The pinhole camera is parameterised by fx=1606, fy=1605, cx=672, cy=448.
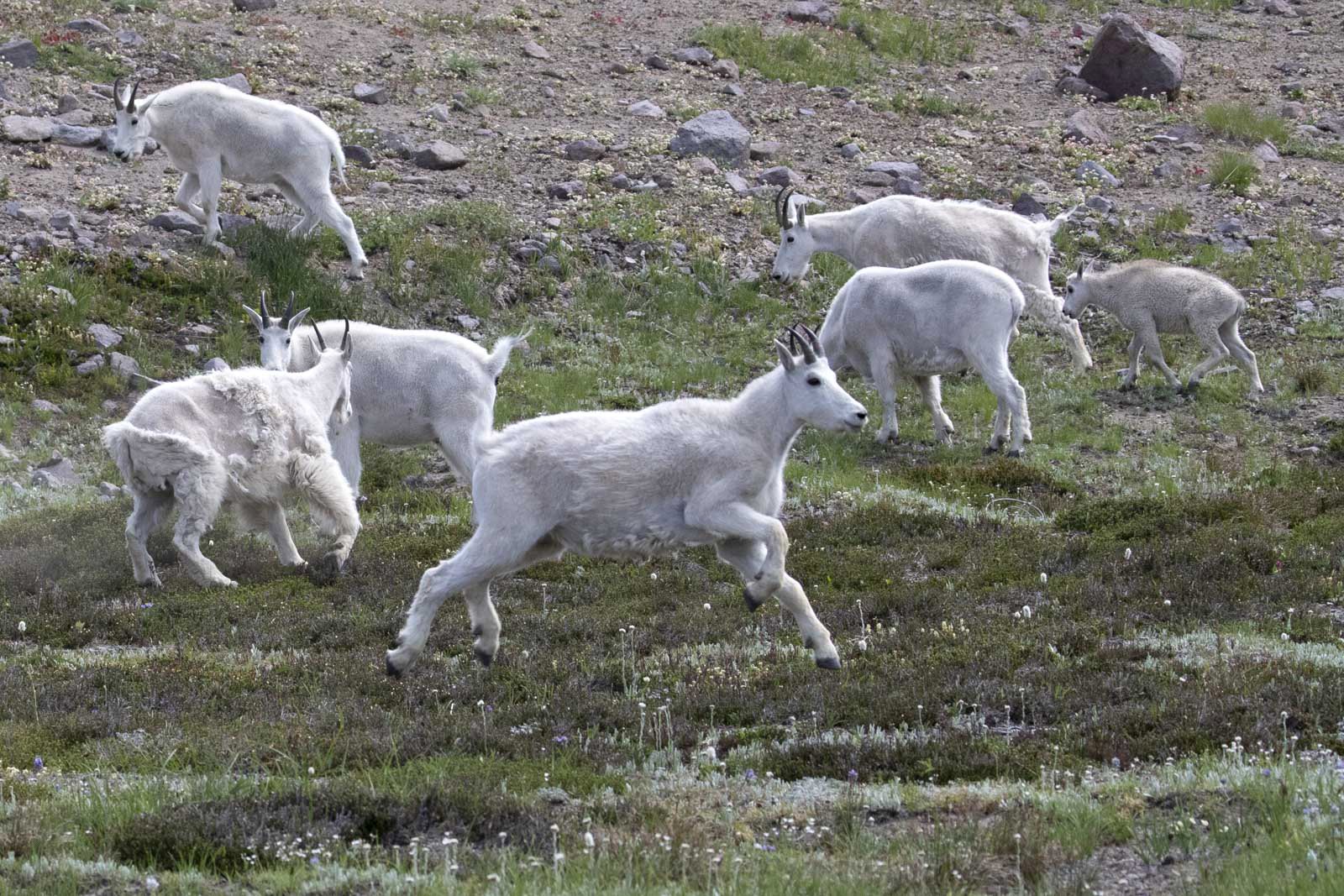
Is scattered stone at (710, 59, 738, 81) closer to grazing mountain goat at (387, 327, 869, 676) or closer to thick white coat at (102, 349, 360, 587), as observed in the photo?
thick white coat at (102, 349, 360, 587)

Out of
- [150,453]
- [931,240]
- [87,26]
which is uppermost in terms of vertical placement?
[150,453]

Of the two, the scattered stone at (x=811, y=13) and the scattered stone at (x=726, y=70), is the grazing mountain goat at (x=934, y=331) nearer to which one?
the scattered stone at (x=726, y=70)

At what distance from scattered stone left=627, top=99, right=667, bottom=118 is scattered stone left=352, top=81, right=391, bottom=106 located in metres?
4.10

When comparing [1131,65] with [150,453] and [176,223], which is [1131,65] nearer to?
[176,223]

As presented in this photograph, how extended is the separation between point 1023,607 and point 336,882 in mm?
6214

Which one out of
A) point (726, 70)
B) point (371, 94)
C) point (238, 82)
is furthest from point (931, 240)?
point (238, 82)

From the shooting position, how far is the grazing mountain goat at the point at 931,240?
801 inches

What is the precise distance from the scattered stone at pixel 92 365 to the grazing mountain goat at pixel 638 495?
991 centimetres

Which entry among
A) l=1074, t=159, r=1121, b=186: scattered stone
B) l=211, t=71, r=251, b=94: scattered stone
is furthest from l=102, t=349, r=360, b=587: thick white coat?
l=1074, t=159, r=1121, b=186: scattered stone

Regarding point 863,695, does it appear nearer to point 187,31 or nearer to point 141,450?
point 141,450

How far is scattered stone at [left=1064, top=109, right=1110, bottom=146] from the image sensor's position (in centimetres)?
2819

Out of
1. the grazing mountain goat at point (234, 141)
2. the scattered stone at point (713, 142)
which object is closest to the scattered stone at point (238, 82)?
the grazing mountain goat at point (234, 141)

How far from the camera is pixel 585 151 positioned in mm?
25297

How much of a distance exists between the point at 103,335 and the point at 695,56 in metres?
15.3
